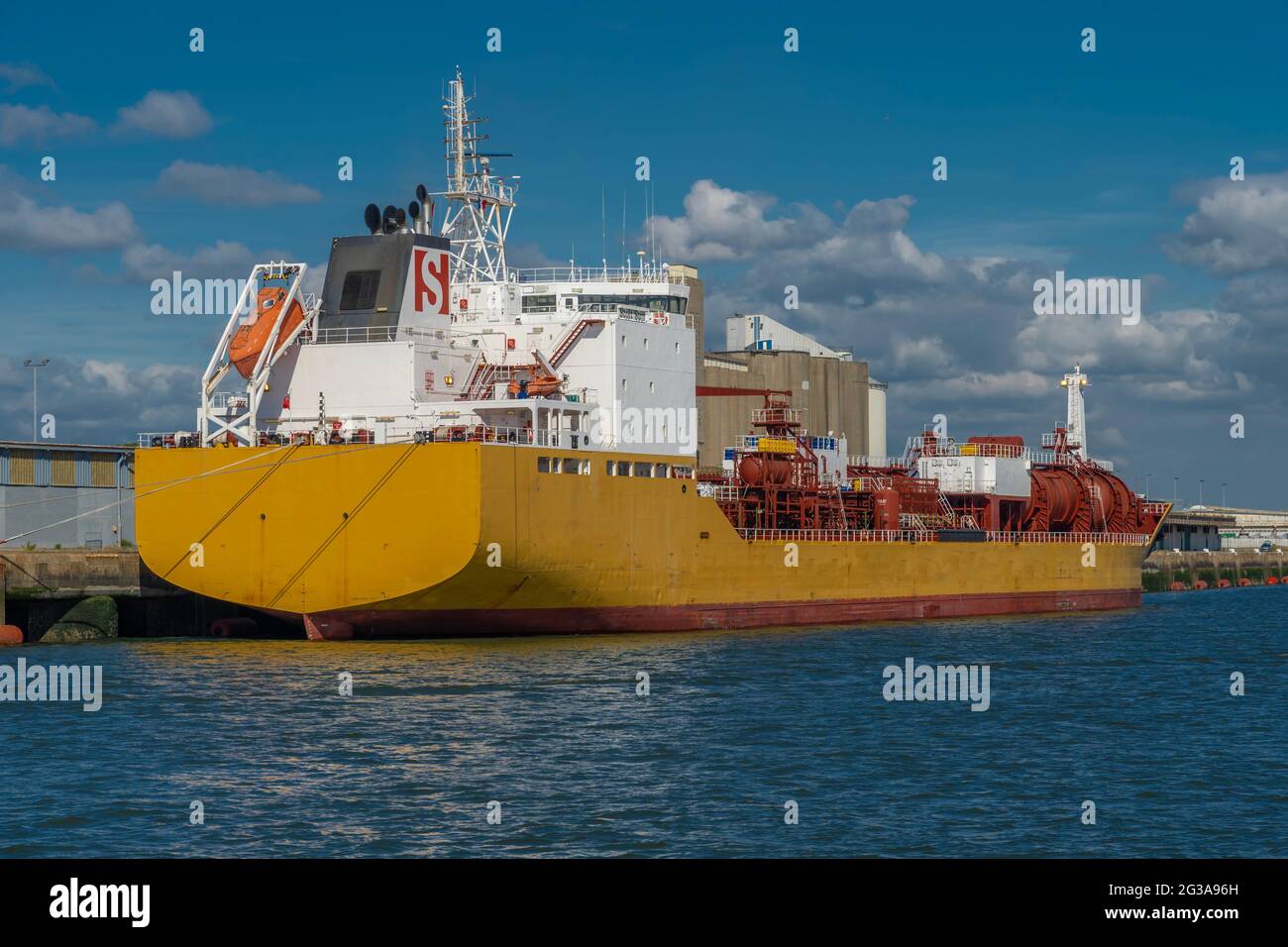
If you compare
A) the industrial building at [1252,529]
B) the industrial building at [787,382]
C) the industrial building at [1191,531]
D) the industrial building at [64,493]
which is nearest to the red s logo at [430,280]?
the industrial building at [64,493]

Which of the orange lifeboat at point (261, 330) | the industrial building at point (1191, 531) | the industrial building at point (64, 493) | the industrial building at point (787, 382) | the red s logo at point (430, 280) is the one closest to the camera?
the orange lifeboat at point (261, 330)

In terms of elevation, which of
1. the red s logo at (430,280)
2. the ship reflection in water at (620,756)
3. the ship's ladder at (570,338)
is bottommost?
the ship reflection in water at (620,756)

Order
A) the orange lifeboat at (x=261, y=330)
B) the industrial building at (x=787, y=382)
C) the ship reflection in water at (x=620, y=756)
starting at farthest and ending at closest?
the industrial building at (x=787, y=382) → the orange lifeboat at (x=261, y=330) → the ship reflection in water at (x=620, y=756)

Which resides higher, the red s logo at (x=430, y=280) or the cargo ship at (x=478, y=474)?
the red s logo at (x=430, y=280)

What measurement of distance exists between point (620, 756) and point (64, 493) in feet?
79.4

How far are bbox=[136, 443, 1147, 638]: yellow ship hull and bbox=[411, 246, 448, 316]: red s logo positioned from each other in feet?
18.3

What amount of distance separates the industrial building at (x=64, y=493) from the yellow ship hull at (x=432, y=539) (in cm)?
569

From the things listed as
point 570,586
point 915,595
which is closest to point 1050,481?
point 915,595

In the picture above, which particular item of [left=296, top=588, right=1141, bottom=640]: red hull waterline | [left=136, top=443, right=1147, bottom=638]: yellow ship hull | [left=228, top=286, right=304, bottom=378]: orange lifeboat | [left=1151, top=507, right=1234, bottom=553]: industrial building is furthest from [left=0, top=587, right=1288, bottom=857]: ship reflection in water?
[left=1151, top=507, right=1234, bottom=553]: industrial building

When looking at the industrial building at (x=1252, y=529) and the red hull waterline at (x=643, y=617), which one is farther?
the industrial building at (x=1252, y=529)

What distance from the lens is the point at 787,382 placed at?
2837 inches

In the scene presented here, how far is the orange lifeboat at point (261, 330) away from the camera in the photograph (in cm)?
3266

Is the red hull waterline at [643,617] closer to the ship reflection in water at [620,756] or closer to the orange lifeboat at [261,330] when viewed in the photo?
the ship reflection in water at [620,756]

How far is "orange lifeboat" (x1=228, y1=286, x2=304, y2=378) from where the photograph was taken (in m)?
32.7
